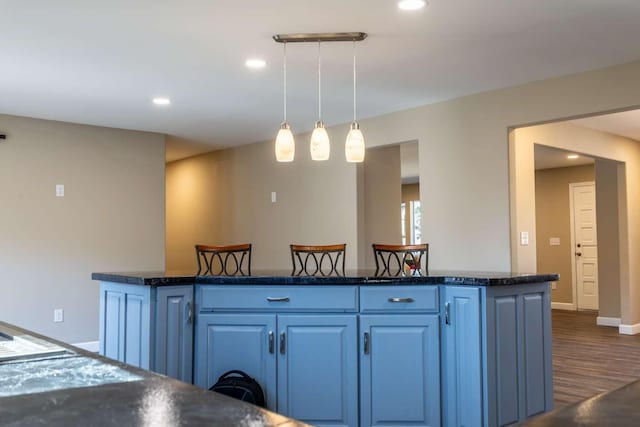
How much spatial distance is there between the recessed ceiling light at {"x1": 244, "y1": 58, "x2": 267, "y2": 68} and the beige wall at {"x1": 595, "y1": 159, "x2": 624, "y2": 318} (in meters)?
5.14

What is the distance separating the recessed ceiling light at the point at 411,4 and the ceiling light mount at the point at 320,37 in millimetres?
434

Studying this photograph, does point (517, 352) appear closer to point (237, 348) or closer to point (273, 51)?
point (237, 348)

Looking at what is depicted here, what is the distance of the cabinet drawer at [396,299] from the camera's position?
9.89 ft

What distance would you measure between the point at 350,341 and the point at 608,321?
5912 mm

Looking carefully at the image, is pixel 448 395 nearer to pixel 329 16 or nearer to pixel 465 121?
pixel 329 16

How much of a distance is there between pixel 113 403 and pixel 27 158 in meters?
5.56

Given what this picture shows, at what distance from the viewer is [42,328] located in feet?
19.0

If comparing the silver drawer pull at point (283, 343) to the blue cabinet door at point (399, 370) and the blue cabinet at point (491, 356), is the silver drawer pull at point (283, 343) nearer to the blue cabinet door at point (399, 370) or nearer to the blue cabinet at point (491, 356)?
the blue cabinet door at point (399, 370)

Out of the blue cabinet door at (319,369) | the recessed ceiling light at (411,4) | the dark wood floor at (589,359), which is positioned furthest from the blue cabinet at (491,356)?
the recessed ceiling light at (411,4)

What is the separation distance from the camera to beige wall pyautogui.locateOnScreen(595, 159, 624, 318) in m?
7.47

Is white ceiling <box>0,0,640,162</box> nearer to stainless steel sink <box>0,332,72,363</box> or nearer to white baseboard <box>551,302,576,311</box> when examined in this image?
stainless steel sink <box>0,332,72,363</box>

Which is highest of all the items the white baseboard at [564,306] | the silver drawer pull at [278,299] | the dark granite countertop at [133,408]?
the dark granite countertop at [133,408]

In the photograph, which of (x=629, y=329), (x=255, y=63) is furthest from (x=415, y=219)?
(x=255, y=63)

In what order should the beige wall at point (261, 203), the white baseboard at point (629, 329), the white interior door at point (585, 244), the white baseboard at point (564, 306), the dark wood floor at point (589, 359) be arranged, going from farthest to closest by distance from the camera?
1. the white baseboard at point (564, 306)
2. the white interior door at point (585, 244)
3. the white baseboard at point (629, 329)
4. the beige wall at point (261, 203)
5. the dark wood floor at point (589, 359)
